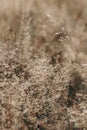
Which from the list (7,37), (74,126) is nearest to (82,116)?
(74,126)

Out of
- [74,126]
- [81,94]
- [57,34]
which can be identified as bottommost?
[74,126]

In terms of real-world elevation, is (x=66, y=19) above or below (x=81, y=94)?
above

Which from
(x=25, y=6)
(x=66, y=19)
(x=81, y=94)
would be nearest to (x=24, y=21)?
(x=25, y=6)

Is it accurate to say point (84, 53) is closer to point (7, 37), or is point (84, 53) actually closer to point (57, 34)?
point (57, 34)

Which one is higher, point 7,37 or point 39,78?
point 7,37

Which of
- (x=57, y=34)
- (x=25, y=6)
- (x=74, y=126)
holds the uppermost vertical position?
(x=25, y=6)

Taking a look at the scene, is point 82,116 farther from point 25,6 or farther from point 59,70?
point 25,6
